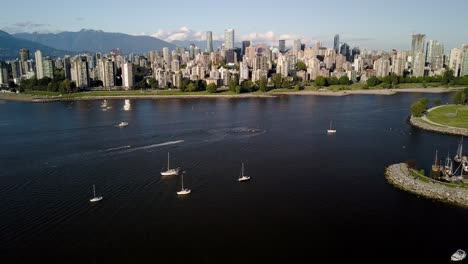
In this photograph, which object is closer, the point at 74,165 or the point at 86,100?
the point at 74,165

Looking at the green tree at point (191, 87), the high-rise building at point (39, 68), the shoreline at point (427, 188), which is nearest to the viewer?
the shoreline at point (427, 188)

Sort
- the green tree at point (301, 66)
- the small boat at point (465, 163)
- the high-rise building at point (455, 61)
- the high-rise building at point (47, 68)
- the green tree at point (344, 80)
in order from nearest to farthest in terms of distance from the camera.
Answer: the small boat at point (465, 163)
the green tree at point (344, 80)
the high-rise building at point (47, 68)
the high-rise building at point (455, 61)
the green tree at point (301, 66)

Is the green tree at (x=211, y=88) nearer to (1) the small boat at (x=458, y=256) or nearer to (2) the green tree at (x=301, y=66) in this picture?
(2) the green tree at (x=301, y=66)

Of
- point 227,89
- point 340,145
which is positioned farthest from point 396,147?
point 227,89

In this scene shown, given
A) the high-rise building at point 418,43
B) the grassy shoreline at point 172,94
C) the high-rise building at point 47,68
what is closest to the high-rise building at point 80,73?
the grassy shoreline at point 172,94

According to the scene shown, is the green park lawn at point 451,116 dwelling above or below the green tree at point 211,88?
below

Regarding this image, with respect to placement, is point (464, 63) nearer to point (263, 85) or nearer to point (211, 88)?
point (263, 85)

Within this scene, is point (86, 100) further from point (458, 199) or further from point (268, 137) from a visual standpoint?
point (458, 199)

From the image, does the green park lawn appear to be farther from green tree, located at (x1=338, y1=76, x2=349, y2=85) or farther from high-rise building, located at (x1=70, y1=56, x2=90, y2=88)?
high-rise building, located at (x1=70, y1=56, x2=90, y2=88)
